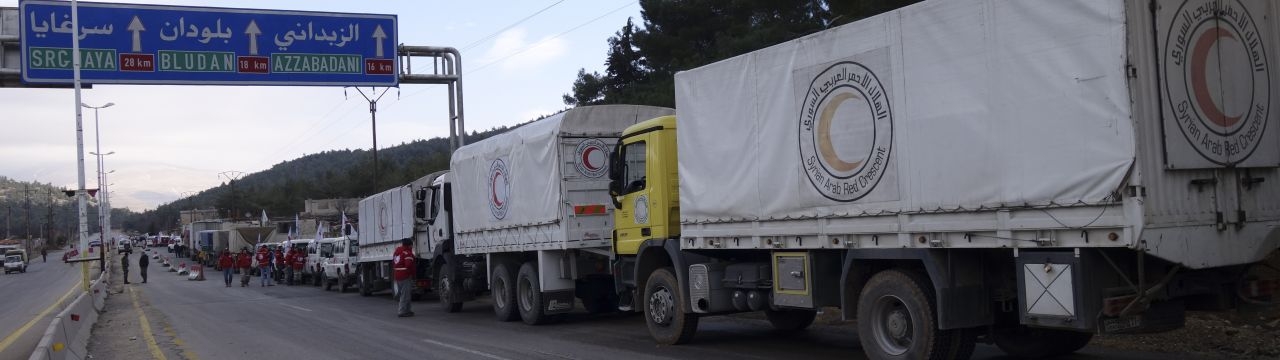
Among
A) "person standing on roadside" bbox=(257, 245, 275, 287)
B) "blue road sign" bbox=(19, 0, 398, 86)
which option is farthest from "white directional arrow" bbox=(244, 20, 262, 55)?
"person standing on roadside" bbox=(257, 245, 275, 287)

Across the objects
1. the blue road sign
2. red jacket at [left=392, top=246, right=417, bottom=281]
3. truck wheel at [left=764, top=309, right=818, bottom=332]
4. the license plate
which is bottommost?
truck wheel at [left=764, top=309, right=818, bottom=332]

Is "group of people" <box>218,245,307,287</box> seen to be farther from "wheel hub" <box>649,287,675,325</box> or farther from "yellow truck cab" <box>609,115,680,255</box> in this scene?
"wheel hub" <box>649,287,675,325</box>

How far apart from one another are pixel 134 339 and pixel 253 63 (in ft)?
22.2

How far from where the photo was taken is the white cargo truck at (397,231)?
21.5 m

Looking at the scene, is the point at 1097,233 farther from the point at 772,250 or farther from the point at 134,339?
the point at 134,339

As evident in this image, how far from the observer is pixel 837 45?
9320 millimetres

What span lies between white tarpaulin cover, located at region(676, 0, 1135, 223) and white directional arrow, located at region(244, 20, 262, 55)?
1275 centimetres

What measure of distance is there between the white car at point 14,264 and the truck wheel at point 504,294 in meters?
53.4

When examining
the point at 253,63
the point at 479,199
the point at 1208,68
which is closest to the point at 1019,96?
the point at 1208,68

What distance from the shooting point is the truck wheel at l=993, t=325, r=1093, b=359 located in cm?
959

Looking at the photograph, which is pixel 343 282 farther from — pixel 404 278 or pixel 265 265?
pixel 404 278

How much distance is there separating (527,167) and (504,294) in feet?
8.34

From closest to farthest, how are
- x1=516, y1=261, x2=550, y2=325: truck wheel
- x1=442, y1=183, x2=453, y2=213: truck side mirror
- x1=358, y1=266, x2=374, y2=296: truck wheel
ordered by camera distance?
x1=516, y1=261, x2=550, y2=325: truck wheel < x1=442, y1=183, x2=453, y2=213: truck side mirror < x1=358, y1=266, x2=374, y2=296: truck wheel

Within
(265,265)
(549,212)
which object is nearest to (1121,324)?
(549,212)
